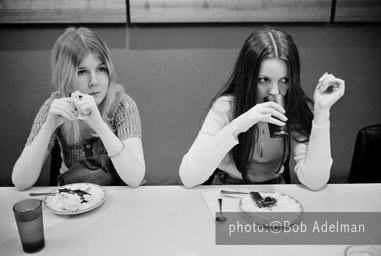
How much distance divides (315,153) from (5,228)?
118cm

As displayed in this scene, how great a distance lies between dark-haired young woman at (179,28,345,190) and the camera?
1.49 metres

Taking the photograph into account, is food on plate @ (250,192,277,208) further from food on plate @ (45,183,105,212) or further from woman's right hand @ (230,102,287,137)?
food on plate @ (45,183,105,212)

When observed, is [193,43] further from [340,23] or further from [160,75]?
[340,23]

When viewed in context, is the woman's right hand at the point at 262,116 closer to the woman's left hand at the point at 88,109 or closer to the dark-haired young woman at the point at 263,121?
the dark-haired young woman at the point at 263,121

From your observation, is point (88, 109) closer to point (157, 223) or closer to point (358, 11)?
point (157, 223)

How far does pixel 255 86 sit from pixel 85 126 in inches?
31.6

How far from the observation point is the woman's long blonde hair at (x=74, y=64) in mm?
1665

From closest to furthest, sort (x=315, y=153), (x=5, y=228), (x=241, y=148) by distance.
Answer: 1. (x=5, y=228)
2. (x=315, y=153)
3. (x=241, y=148)

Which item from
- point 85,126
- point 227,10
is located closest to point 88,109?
point 85,126

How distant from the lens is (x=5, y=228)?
123 centimetres

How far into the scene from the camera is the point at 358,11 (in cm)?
251

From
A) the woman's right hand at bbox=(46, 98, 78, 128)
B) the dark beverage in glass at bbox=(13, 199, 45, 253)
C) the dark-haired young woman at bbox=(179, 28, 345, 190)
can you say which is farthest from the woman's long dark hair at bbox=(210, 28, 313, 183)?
the dark beverage in glass at bbox=(13, 199, 45, 253)

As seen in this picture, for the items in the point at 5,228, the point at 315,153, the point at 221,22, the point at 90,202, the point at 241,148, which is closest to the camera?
the point at 5,228

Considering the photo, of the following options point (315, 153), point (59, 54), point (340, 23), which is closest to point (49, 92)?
point (59, 54)
